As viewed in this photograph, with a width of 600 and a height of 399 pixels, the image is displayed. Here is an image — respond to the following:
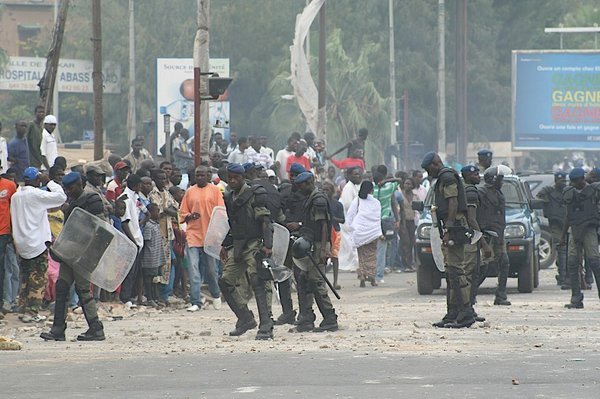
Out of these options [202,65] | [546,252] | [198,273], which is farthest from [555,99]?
[198,273]

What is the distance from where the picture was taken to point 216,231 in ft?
60.8

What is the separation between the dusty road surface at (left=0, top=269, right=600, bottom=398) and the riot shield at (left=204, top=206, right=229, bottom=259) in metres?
0.82

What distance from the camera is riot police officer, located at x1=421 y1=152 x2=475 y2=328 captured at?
55.0ft

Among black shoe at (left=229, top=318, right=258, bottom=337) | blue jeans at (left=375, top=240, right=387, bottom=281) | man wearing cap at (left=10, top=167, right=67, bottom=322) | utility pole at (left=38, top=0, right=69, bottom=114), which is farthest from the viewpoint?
blue jeans at (left=375, top=240, right=387, bottom=281)

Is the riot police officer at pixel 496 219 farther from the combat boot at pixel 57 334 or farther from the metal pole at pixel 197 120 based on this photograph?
the combat boot at pixel 57 334

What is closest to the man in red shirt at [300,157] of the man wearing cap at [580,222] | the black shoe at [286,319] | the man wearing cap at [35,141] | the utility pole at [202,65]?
the utility pole at [202,65]

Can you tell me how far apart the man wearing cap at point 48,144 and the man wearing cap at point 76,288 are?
7.15 meters

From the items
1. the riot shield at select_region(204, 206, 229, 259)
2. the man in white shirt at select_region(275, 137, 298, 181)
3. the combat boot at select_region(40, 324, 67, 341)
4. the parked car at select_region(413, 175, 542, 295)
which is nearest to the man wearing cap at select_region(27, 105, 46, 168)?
the riot shield at select_region(204, 206, 229, 259)

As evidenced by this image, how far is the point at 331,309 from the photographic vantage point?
16.9 metres

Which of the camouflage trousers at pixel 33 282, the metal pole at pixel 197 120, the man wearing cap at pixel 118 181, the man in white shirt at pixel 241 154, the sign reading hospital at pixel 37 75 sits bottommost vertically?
the camouflage trousers at pixel 33 282

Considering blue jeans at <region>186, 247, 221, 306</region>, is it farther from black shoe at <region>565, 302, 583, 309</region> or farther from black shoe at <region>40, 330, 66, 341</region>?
Answer: black shoe at <region>40, 330, 66, 341</region>

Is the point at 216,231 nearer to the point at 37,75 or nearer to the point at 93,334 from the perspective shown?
the point at 93,334

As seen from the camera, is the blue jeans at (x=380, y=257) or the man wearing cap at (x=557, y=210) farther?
the blue jeans at (x=380, y=257)

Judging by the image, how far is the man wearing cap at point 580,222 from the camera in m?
19.8
